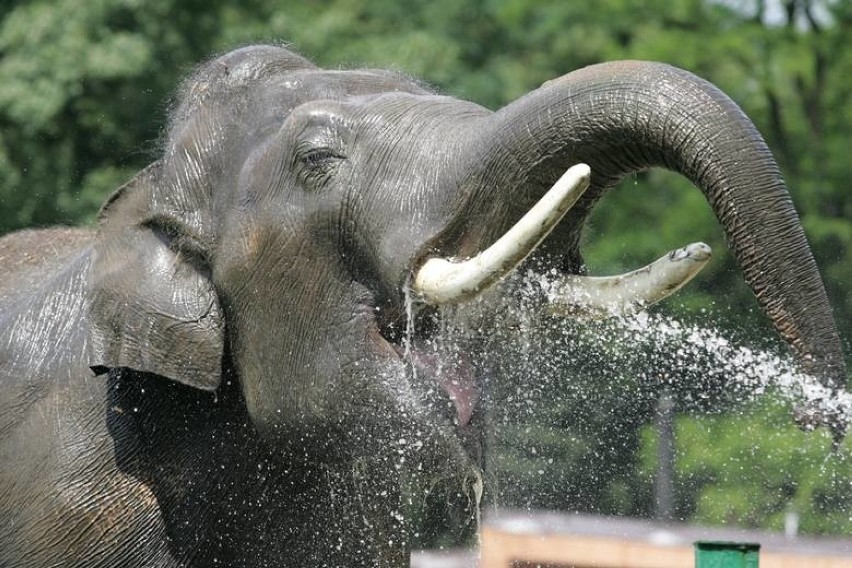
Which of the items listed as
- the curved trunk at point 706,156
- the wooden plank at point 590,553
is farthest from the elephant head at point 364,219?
the wooden plank at point 590,553

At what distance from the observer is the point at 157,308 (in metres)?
4.48

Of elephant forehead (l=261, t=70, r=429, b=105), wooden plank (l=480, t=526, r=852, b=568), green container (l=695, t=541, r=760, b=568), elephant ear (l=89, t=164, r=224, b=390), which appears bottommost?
wooden plank (l=480, t=526, r=852, b=568)

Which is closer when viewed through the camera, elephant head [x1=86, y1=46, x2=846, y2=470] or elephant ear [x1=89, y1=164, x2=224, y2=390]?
elephant head [x1=86, y1=46, x2=846, y2=470]

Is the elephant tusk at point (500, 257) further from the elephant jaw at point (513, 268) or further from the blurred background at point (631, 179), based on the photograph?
the blurred background at point (631, 179)

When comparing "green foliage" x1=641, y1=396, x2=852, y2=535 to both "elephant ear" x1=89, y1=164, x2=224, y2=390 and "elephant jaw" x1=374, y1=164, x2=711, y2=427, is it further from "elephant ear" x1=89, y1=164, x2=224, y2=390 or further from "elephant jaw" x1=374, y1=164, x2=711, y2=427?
"elephant jaw" x1=374, y1=164, x2=711, y2=427

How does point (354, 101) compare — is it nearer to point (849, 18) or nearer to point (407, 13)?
point (849, 18)

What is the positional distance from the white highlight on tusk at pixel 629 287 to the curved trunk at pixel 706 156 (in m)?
0.10

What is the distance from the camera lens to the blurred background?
9.49 meters

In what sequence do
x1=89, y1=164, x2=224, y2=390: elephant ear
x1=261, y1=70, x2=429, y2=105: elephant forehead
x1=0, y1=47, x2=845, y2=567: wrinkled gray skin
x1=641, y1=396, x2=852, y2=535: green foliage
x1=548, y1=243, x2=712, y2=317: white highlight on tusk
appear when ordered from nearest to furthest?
x1=548, y1=243, x2=712, y2=317: white highlight on tusk < x1=0, y1=47, x2=845, y2=567: wrinkled gray skin < x1=89, y1=164, x2=224, y2=390: elephant ear < x1=261, y1=70, x2=429, y2=105: elephant forehead < x1=641, y1=396, x2=852, y2=535: green foliage

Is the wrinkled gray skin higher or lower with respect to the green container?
higher

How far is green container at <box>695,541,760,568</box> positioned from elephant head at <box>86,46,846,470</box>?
0.41m

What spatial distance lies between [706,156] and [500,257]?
1.63 feet

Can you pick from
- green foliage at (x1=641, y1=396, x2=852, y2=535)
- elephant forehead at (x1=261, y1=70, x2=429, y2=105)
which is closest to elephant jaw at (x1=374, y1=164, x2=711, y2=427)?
elephant forehead at (x1=261, y1=70, x2=429, y2=105)

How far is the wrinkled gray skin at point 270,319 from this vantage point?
13.3 feet
